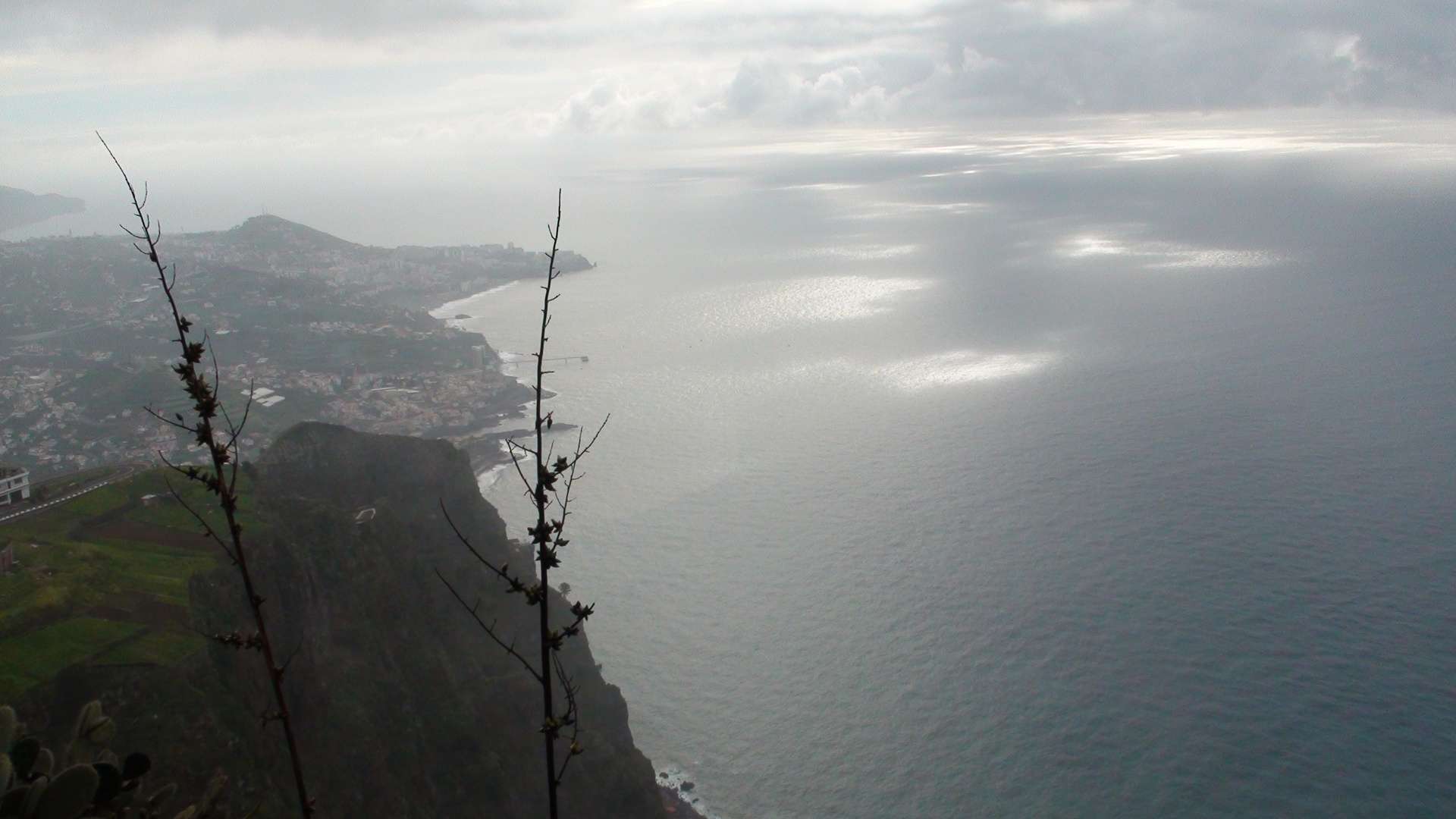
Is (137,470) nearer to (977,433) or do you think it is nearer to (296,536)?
(296,536)

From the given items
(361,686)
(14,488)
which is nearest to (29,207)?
(14,488)

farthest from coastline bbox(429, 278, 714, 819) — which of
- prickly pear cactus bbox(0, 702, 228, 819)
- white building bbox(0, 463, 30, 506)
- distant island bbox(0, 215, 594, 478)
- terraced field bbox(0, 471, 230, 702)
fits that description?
white building bbox(0, 463, 30, 506)

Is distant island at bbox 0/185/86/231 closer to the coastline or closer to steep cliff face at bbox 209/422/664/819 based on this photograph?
the coastline

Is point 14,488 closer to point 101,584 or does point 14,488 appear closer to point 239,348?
point 101,584

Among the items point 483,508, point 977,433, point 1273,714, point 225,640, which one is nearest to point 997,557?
point 1273,714

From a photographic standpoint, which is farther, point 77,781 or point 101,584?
point 101,584

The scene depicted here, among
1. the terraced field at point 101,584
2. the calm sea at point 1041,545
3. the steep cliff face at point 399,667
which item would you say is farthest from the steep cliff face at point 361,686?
the calm sea at point 1041,545
